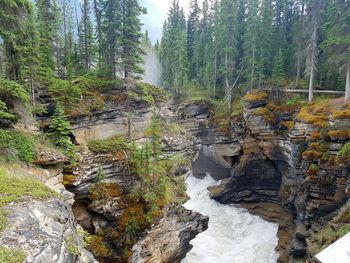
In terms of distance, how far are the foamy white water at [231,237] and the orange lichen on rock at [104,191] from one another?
9.20 m

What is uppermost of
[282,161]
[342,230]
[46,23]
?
[46,23]

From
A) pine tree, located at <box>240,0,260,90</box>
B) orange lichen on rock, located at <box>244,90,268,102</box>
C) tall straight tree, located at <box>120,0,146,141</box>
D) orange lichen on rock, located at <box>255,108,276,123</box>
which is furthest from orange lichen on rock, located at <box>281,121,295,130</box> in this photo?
tall straight tree, located at <box>120,0,146,141</box>

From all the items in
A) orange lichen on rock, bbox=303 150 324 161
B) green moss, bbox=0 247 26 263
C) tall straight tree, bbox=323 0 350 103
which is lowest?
orange lichen on rock, bbox=303 150 324 161

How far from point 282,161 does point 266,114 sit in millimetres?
5292

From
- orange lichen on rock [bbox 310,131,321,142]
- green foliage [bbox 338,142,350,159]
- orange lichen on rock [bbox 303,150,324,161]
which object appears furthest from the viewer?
orange lichen on rock [bbox 310,131,321,142]

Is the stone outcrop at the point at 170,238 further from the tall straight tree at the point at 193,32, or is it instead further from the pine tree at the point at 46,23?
the tall straight tree at the point at 193,32

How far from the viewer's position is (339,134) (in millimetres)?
19547

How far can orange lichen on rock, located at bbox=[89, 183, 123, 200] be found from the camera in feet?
52.2

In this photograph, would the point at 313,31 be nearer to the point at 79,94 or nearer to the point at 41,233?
the point at 79,94

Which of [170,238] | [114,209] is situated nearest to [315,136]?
[170,238]

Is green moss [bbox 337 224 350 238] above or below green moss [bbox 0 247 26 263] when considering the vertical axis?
below

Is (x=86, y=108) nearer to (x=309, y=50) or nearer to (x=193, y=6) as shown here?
(x=309, y=50)

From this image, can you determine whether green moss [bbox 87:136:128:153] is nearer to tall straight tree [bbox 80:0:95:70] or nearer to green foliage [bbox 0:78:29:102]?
green foliage [bbox 0:78:29:102]

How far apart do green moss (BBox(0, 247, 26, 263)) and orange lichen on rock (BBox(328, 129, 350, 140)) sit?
20794 millimetres
